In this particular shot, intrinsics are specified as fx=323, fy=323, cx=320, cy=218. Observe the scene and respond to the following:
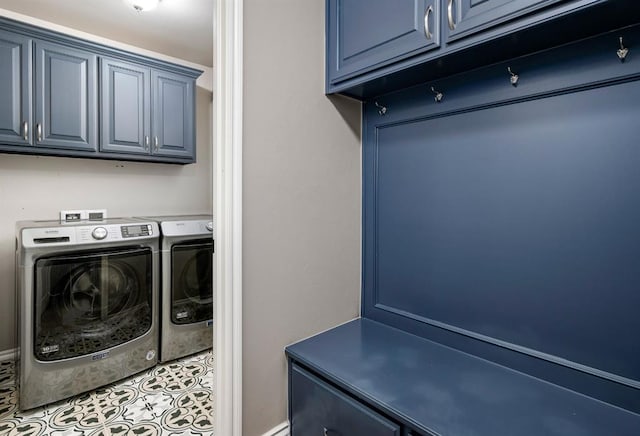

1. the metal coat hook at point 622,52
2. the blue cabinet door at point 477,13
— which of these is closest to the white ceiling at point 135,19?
the blue cabinet door at point 477,13

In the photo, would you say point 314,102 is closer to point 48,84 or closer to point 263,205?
point 263,205

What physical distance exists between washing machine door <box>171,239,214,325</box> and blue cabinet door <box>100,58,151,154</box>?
0.86 meters

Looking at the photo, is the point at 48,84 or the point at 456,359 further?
the point at 48,84

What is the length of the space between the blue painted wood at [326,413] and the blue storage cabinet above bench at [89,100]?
2066 millimetres

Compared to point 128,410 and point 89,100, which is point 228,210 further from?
point 89,100

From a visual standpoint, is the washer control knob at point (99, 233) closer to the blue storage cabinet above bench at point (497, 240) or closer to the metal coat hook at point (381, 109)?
the blue storage cabinet above bench at point (497, 240)

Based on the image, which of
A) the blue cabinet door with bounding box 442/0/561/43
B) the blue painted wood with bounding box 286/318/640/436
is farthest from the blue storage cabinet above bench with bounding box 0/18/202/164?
the blue cabinet door with bounding box 442/0/561/43

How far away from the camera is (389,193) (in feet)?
5.12

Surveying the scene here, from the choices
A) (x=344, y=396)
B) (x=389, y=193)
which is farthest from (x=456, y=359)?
(x=389, y=193)

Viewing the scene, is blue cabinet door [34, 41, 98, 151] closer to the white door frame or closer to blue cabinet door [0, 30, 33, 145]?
blue cabinet door [0, 30, 33, 145]

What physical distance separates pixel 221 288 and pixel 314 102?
0.89 metres

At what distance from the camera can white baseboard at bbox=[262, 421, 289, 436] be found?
52.9 inches

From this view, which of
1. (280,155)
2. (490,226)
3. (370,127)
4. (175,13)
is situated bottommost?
(490,226)

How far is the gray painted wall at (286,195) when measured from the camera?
1248 mm
